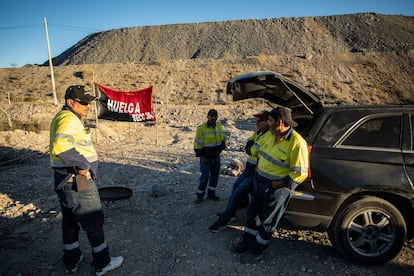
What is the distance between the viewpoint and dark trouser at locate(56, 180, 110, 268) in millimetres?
3059

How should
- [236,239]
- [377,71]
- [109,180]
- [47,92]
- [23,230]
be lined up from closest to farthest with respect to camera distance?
[236,239] < [23,230] < [109,180] < [47,92] < [377,71]

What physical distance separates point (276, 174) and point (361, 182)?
93cm

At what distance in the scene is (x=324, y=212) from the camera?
129 inches

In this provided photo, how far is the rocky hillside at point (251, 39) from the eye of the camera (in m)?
49.7

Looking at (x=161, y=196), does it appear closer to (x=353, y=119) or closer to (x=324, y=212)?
(x=324, y=212)

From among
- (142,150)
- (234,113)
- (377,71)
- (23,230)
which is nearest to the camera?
(23,230)

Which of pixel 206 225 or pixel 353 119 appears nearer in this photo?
pixel 353 119

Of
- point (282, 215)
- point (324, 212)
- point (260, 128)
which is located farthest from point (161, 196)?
point (324, 212)

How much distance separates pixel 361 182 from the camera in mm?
3160

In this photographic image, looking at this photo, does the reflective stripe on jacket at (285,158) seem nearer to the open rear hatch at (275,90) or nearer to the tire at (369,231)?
the open rear hatch at (275,90)

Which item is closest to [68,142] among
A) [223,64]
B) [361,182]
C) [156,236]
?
[156,236]

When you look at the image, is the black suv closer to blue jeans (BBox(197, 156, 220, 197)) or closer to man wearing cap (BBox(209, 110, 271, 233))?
man wearing cap (BBox(209, 110, 271, 233))

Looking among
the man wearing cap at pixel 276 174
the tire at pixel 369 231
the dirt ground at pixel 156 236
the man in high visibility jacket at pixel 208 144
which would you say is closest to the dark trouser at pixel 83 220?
the dirt ground at pixel 156 236

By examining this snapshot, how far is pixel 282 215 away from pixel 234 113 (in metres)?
18.4
